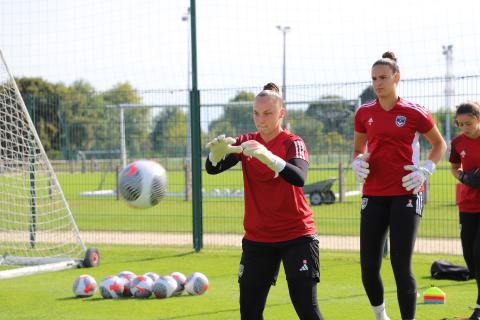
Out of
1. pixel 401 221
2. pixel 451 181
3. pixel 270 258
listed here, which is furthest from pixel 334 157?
pixel 270 258

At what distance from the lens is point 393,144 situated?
22.5ft

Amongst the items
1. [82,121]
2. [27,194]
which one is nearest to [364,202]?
[27,194]

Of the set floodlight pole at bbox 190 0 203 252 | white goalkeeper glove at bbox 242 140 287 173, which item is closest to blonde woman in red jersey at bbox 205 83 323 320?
white goalkeeper glove at bbox 242 140 287 173

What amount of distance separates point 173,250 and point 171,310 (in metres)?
5.89

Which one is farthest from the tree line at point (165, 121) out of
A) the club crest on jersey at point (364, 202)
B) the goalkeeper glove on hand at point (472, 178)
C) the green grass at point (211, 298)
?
the club crest on jersey at point (364, 202)

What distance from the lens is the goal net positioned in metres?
12.5

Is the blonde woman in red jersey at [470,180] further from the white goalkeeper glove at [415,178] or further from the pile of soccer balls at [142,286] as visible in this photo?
the pile of soccer balls at [142,286]

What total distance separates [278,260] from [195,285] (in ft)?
12.9

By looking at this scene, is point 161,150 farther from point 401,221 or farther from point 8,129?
point 401,221

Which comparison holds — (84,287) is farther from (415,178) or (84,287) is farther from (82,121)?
(82,121)

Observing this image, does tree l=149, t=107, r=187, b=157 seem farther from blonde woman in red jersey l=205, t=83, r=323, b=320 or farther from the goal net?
blonde woman in red jersey l=205, t=83, r=323, b=320

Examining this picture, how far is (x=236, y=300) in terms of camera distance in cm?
931

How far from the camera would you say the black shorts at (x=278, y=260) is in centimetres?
560

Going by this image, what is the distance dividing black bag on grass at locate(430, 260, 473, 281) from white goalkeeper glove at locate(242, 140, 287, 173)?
5803mm
